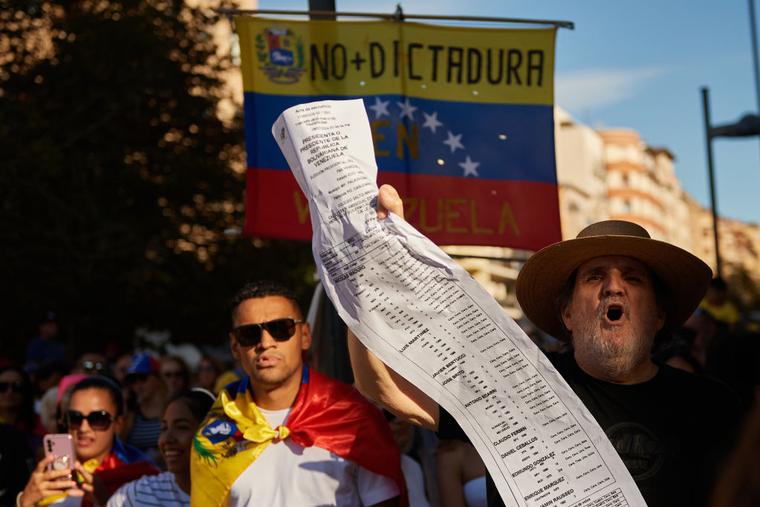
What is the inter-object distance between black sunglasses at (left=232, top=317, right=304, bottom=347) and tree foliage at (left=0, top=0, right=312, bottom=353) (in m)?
11.2

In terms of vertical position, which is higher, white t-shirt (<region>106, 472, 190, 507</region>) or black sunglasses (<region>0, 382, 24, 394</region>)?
black sunglasses (<region>0, 382, 24, 394</region>)

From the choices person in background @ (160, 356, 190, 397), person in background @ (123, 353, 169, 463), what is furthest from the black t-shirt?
person in background @ (160, 356, 190, 397)

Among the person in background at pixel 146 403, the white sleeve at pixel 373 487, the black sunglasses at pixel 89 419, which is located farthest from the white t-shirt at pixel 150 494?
the person in background at pixel 146 403

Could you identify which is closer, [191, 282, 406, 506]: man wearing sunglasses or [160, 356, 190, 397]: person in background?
[191, 282, 406, 506]: man wearing sunglasses

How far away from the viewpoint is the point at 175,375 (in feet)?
28.4

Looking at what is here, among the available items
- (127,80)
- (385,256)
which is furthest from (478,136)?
(127,80)

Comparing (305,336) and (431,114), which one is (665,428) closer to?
(305,336)

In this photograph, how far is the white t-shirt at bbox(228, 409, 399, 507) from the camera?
4.04 m

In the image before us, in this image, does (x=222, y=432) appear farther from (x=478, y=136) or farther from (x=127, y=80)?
(x=127, y=80)

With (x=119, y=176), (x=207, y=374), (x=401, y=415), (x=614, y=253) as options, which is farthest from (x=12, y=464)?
(x=119, y=176)

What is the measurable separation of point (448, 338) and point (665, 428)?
2.40 ft

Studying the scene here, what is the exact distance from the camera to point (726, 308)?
11531 millimetres

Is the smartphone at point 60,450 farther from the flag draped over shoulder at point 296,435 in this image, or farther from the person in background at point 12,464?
the person in background at point 12,464

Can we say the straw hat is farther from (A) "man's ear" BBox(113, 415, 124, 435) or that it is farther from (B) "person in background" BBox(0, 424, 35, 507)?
(B) "person in background" BBox(0, 424, 35, 507)
